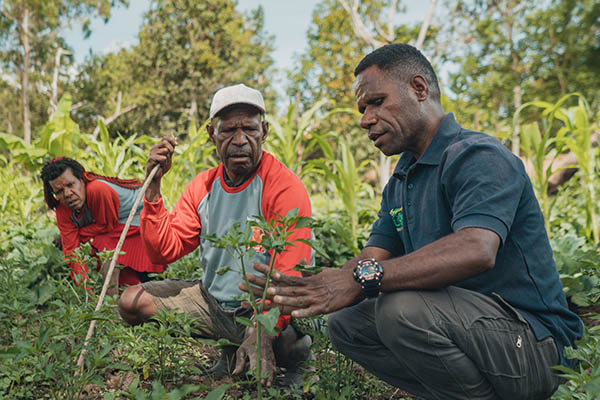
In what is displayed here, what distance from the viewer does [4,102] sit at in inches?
1042

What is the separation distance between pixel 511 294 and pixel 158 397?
1.10 meters

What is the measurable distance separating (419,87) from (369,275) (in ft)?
2.38

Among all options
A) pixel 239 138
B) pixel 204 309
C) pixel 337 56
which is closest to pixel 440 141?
pixel 239 138

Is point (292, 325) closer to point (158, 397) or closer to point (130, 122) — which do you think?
point (158, 397)

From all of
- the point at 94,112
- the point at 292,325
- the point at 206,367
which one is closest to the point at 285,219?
the point at 292,325

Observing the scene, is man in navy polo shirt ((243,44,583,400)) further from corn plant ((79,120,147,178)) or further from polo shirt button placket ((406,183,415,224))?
corn plant ((79,120,147,178))

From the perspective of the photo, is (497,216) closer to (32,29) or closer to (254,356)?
(254,356)

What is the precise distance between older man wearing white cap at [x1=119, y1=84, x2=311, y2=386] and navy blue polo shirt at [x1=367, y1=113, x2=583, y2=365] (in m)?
0.70

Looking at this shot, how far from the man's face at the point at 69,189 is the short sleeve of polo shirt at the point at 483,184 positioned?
9.11 feet

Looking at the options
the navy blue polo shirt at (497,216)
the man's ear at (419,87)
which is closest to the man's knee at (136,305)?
the navy blue polo shirt at (497,216)

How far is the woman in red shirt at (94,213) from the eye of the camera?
11.2ft

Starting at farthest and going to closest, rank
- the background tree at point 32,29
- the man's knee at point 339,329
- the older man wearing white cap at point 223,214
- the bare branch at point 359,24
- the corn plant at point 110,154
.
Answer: the background tree at point 32,29 < the bare branch at point 359,24 < the corn plant at point 110,154 < the older man wearing white cap at point 223,214 < the man's knee at point 339,329

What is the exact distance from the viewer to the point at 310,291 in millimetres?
1479

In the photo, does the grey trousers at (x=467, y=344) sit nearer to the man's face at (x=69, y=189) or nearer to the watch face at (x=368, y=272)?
the watch face at (x=368, y=272)
